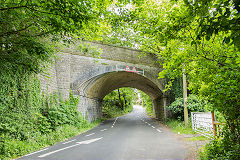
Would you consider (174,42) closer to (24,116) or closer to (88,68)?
(24,116)

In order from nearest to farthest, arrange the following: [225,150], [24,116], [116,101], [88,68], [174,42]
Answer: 1. [225,150]
2. [174,42]
3. [24,116]
4. [88,68]
5. [116,101]

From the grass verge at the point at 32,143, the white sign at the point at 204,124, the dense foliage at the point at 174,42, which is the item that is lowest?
the grass verge at the point at 32,143

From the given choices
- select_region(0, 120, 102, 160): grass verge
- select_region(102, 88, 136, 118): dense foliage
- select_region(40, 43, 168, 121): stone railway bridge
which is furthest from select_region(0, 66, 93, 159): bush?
select_region(102, 88, 136, 118): dense foliage

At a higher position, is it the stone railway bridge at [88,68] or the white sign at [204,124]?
the stone railway bridge at [88,68]

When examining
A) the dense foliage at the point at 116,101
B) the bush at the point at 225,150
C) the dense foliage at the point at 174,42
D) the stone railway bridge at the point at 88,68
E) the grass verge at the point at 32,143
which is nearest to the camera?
the dense foliage at the point at 174,42

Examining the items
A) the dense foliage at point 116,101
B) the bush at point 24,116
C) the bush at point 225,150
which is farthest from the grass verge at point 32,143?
the dense foliage at point 116,101

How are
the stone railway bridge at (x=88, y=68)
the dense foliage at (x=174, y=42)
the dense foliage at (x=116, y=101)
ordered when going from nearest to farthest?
the dense foliage at (x=174, y=42), the stone railway bridge at (x=88, y=68), the dense foliage at (x=116, y=101)

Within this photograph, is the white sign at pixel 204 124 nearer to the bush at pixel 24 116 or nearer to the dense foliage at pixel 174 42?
the dense foliage at pixel 174 42

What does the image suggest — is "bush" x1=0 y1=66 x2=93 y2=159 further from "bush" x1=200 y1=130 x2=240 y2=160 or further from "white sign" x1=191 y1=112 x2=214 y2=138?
"white sign" x1=191 y1=112 x2=214 y2=138

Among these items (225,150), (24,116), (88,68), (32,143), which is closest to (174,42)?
(225,150)

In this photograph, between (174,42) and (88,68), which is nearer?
(174,42)

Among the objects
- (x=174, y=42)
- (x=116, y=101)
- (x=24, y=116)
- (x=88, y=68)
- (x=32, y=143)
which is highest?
(x=88, y=68)

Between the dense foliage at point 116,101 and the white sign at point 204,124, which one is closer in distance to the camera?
the white sign at point 204,124

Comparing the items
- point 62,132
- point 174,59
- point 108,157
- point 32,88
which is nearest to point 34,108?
point 32,88
